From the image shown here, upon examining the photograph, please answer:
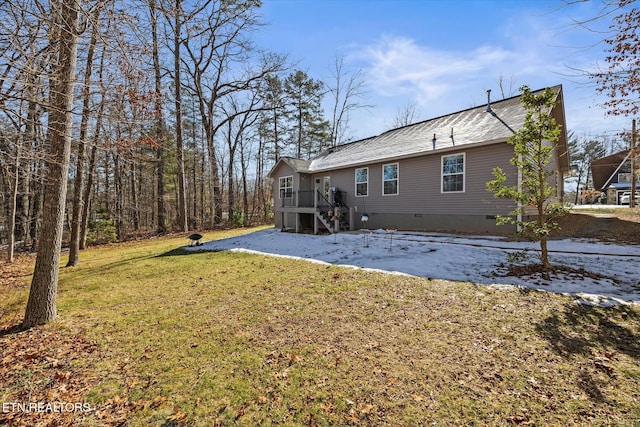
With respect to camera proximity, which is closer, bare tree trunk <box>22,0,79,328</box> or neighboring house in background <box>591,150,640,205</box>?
bare tree trunk <box>22,0,79,328</box>

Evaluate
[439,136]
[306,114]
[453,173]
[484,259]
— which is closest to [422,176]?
[453,173]

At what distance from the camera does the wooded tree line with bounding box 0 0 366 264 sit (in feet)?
13.4

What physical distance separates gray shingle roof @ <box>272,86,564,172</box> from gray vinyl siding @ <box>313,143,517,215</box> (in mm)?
403

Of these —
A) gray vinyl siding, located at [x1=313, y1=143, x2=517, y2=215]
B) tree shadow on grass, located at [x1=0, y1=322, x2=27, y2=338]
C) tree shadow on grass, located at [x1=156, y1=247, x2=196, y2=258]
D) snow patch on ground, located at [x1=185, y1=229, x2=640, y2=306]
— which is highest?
gray vinyl siding, located at [x1=313, y1=143, x2=517, y2=215]

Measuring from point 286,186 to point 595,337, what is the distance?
15.7m

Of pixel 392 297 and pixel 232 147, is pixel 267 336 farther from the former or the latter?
pixel 232 147

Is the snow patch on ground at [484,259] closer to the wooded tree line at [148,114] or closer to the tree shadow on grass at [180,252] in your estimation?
the tree shadow on grass at [180,252]

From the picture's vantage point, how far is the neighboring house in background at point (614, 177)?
26781mm

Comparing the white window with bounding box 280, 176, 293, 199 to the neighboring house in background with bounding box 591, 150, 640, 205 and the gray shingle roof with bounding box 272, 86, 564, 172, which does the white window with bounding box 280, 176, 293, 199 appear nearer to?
the gray shingle roof with bounding box 272, 86, 564, 172

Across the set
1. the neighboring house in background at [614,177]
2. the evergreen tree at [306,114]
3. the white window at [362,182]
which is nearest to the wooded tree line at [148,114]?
the evergreen tree at [306,114]

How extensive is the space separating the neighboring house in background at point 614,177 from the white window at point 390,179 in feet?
81.3

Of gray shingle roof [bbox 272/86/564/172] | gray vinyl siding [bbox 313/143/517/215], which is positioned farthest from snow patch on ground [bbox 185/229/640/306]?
gray shingle roof [bbox 272/86/564/172]

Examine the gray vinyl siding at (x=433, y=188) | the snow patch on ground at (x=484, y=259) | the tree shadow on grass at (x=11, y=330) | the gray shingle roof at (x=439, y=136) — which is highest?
the gray shingle roof at (x=439, y=136)

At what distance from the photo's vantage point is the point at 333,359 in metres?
3.11
